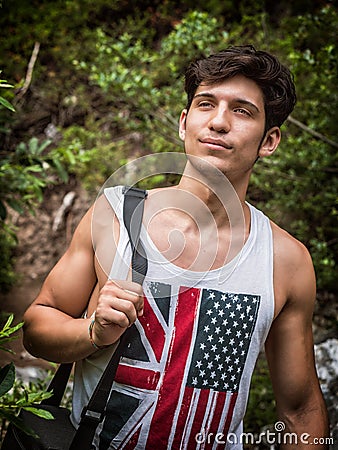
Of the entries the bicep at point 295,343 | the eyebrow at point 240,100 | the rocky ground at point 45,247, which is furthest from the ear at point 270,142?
the rocky ground at point 45,247

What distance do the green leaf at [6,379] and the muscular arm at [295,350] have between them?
3.44 ft

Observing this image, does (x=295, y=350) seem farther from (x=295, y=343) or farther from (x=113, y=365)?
(x=113, y=365)

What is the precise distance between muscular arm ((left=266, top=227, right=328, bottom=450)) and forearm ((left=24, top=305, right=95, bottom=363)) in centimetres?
79

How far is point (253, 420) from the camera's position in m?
Answer: 3.68

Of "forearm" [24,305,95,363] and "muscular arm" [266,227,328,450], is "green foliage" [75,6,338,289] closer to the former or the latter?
"muscular arm" [266,227,328,450]

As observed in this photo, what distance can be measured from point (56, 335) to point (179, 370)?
1.42 feet

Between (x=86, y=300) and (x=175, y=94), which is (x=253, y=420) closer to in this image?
(x=86, y=300)

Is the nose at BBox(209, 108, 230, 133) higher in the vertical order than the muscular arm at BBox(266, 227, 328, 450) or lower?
higher

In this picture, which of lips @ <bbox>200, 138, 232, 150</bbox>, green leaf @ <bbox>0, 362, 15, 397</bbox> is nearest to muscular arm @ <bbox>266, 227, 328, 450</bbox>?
Result: lips @ <bbox>200, 138, 232, 150</bbox>

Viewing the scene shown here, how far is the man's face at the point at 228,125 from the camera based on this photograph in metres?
2.11

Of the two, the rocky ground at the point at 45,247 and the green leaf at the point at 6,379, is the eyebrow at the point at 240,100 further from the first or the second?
the rocky ground at the point at 45,247

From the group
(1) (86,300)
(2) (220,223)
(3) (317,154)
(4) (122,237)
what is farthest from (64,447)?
(3) (317,154)

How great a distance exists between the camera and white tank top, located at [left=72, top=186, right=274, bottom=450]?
199 cm

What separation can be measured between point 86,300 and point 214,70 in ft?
3.16
